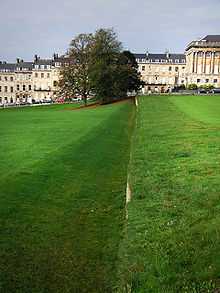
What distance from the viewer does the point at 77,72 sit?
83000 mm

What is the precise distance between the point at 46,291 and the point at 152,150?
40.5ft

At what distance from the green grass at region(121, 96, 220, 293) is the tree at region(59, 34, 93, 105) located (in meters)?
66.0

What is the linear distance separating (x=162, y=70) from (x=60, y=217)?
568 ft

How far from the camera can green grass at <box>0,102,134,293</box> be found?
25.7ft

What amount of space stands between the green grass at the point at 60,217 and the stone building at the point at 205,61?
469ft

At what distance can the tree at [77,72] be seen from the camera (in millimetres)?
82375

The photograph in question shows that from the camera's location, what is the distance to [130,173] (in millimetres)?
14828

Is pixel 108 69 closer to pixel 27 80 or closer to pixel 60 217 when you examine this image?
pixel 60 217

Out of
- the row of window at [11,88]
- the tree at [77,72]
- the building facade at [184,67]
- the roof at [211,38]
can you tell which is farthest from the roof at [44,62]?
the tree at [77,72]

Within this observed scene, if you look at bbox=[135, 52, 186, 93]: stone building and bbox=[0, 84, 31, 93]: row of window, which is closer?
bbox=[135, 52, 186, 93]: stone building

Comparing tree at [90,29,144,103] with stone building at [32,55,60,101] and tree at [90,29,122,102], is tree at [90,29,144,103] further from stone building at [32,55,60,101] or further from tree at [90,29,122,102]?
stone building at [32,55,60,101]

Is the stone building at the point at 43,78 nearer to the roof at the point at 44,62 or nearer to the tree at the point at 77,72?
the roof at the point at 44,62

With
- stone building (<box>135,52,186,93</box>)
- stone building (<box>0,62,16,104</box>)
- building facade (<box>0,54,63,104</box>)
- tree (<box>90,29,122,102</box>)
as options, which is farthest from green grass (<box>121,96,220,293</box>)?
stone building (<box>0,62,16,104</box>)

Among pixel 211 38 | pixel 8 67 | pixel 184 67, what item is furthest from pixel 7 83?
pixel 211 38
